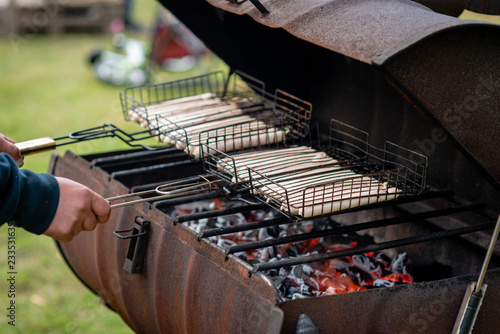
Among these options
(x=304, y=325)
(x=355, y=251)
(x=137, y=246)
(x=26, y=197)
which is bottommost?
(x=137, y=246)

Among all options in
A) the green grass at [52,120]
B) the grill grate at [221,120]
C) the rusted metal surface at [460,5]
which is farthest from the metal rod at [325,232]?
the green grass at [52,120]

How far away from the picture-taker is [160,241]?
256cm

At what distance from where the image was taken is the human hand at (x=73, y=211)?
206 centimetres

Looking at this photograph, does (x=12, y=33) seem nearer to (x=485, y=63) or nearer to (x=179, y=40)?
(x=179, y=40)

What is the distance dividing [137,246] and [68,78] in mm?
7710

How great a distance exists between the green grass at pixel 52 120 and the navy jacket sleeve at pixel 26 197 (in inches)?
89.6

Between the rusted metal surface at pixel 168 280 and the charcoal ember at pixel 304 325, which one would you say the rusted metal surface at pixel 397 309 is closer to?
the charcoal ember at pixel 304 325

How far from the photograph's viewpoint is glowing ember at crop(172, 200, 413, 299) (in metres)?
2.53

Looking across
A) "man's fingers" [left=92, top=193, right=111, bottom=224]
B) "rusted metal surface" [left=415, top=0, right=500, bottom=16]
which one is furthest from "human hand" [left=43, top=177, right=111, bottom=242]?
"rusted metal surface" [left=415, top=0, right=500, bottom=16]

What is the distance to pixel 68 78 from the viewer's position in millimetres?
9664

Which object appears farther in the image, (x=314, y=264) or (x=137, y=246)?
(x=314, y=264)

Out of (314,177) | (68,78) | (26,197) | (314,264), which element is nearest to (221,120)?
(314,177)

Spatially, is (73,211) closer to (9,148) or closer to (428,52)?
(9,148)

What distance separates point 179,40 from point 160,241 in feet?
25.8
